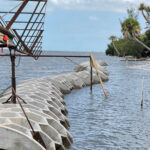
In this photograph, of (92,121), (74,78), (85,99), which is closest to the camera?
(92,121)

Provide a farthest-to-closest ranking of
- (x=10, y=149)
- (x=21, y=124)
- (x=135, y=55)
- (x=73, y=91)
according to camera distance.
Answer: (x=135, y=55)
(x=73, y=91)
(x=21, y=124)
(x=10, y=149)

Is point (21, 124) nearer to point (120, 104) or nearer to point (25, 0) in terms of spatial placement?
point (25, 0)

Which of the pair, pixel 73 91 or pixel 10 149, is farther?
pixel 73 91

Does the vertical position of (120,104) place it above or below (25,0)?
below

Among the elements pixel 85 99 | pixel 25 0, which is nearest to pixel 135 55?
pixel 85 99

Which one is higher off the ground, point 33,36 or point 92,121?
point 33,36

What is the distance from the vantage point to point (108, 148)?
16.5 meters

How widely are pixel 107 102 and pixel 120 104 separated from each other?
1.53 m

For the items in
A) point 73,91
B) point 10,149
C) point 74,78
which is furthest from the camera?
point 74,78

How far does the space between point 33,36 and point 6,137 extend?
13367 mm

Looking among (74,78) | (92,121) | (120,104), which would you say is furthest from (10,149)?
(74,78)

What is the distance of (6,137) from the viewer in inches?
428

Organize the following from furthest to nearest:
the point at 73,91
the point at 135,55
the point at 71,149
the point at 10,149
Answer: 1. the point at 135,55
2. the point at 73,91
3. the point at 71,149
4. the point at 10,149

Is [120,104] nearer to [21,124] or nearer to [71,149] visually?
[71,149]
